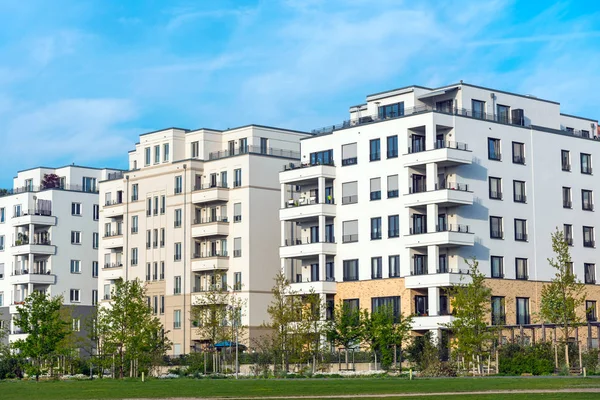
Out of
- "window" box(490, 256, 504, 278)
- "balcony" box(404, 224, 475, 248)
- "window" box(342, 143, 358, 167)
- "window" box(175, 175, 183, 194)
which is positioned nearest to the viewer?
"balcony" box(404, 224, 475, 248)

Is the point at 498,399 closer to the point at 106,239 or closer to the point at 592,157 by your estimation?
→ the point at 592,157

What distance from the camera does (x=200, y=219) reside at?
408ft

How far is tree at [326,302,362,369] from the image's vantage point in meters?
98.2

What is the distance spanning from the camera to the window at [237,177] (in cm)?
12075

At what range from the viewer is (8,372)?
4070 inches

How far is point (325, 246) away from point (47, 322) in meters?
33.1

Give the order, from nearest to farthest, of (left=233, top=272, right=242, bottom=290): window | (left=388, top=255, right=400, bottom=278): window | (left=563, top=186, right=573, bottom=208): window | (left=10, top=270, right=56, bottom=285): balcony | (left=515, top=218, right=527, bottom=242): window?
1. (left=388, top=255, right=400, bottom=278): window
2. (left=515, top=218, right=527, bottom=242): window
3. (left=563, top=186, right=573, bottom=208): window
4. (left=233, top=272, right=242, bottom=290): window
5. (left=10, top=270, right=56, bottom=285): balcony

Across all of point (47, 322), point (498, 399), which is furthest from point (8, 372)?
point (498, 399)

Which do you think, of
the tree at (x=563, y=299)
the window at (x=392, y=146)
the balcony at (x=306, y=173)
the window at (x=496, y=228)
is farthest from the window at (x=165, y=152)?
the tree at (x=563, y=299)

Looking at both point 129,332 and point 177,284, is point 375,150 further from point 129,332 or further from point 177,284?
point 129,332

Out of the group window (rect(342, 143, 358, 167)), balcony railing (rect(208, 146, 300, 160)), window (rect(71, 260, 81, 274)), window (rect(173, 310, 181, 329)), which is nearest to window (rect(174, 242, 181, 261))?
window (rect(173, 310, 181, 329))

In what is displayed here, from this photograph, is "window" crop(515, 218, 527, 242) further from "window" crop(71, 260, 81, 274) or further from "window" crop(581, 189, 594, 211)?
"window" crop(71, 260, 81, 274)

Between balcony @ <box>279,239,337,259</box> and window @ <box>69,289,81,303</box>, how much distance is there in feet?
148

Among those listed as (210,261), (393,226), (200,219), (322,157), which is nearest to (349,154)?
(322,157)
